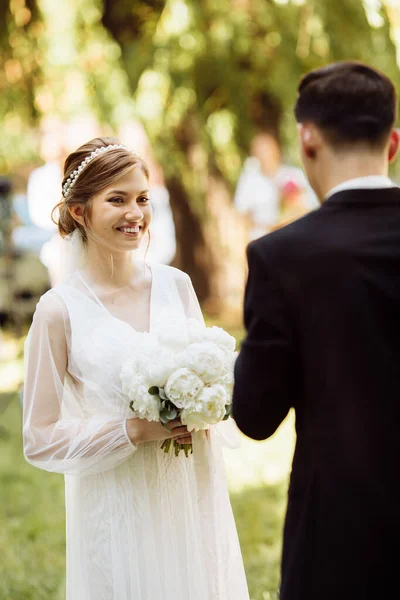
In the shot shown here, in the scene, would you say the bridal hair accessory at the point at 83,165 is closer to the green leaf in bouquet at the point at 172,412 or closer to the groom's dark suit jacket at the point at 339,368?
the green leaf in bouquet at the point at 172,412

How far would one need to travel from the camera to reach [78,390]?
2.66m

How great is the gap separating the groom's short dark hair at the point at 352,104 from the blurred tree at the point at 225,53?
155 inches

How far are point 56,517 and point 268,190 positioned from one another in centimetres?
504

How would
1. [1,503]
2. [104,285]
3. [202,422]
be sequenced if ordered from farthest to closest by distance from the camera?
1. [1,503]
2. [104,285]
3. [202,422]

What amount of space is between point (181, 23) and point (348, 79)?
4.85m

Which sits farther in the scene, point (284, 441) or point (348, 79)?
point (284, 441)

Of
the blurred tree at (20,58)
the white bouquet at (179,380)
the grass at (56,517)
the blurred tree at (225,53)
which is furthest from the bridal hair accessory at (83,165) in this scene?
the blurred tree at (20,58)

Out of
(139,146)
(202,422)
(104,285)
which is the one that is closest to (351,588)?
(202,422)

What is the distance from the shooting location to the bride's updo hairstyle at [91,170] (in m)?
2.69

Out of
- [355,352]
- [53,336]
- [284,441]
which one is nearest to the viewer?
[355,352]

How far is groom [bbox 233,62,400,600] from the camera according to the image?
175cm

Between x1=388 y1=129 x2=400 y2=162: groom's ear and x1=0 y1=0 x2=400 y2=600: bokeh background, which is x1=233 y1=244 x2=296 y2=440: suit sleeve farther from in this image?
x1=0 y1=0 x2=400 y2=600: bokeh background

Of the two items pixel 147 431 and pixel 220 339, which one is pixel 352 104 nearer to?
pixel 220 339

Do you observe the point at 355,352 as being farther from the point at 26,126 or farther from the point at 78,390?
the point at 26,126
